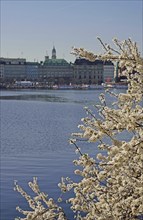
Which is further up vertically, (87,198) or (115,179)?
A: (115,179)

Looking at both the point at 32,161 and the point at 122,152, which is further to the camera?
the point at 32,161

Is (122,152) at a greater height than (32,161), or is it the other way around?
(122,152)

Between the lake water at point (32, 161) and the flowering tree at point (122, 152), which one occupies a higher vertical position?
the flowering tree at point (122, 152)

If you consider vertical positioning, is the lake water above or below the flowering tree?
below

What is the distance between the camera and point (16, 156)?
27500 millimetres

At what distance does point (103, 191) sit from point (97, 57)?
1594 millimetres

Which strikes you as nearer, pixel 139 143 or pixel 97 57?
pixel 139 143

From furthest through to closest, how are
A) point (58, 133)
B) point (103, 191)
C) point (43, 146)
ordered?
1. point (58, 133)
2. point (43, 146)
3. point (103, 191)

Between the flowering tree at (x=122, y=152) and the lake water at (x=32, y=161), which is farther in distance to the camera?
the lake water at (x=32, y=161)

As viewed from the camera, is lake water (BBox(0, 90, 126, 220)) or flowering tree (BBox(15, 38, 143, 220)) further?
lake water (BBox(0, 90, 126, 220))

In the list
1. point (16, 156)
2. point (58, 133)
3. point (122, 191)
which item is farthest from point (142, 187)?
point (58, 133)

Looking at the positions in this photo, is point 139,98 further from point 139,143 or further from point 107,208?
point 107,208

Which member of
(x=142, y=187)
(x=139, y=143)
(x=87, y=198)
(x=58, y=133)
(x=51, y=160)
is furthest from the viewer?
(x=58, y=133)

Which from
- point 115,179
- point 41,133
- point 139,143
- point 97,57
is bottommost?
point 41,133
